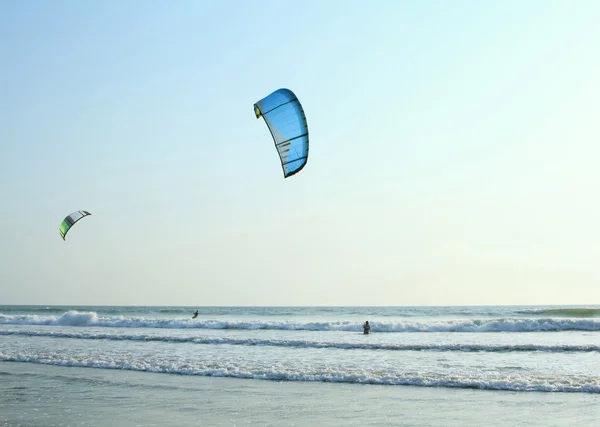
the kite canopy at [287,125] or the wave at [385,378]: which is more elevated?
the kite canopy at [287,125]

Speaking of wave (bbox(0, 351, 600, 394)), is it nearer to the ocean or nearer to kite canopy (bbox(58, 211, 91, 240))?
the ocean

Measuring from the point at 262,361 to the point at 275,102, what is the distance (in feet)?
21.9

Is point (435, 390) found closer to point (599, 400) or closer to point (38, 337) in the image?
point (599, 400)

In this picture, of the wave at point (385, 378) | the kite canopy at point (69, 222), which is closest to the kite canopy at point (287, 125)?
the wave at point (385, 378)

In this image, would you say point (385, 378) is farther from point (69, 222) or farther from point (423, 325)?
point (423, 325)

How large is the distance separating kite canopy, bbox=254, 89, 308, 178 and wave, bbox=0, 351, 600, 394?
4116mm

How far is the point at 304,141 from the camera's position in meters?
10.6

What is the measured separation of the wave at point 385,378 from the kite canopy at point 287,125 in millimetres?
4116

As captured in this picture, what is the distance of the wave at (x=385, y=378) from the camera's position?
10625 millimetres

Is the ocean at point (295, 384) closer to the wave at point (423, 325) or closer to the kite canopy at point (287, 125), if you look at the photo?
the kite canopy at point (287, 125)

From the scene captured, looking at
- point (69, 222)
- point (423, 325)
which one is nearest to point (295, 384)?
point (69, 222)

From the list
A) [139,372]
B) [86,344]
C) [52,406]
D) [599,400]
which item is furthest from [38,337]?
[599,400]

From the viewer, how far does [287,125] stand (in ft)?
35.8

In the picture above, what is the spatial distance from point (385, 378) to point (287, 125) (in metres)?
5.02
